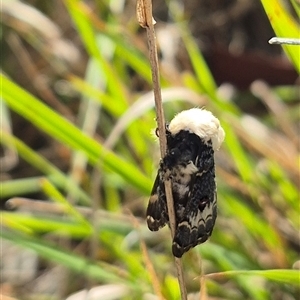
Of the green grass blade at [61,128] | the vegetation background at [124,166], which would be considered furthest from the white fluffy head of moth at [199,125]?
the green grass blade at [61,128]

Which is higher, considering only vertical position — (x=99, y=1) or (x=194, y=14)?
(x=99, y=1)

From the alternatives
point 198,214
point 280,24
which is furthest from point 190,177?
point 280,24

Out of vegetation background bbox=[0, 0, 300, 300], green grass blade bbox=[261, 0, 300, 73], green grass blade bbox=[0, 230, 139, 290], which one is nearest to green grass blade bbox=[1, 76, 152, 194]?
vegetation background bbox=[0, 0, 300, 300]

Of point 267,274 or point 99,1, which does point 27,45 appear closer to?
point 99,1

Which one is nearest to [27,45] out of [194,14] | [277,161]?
[194,14]

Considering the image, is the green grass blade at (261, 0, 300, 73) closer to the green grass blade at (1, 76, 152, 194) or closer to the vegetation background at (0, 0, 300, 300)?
the vegetation background at (0, 0, 300, 300)
